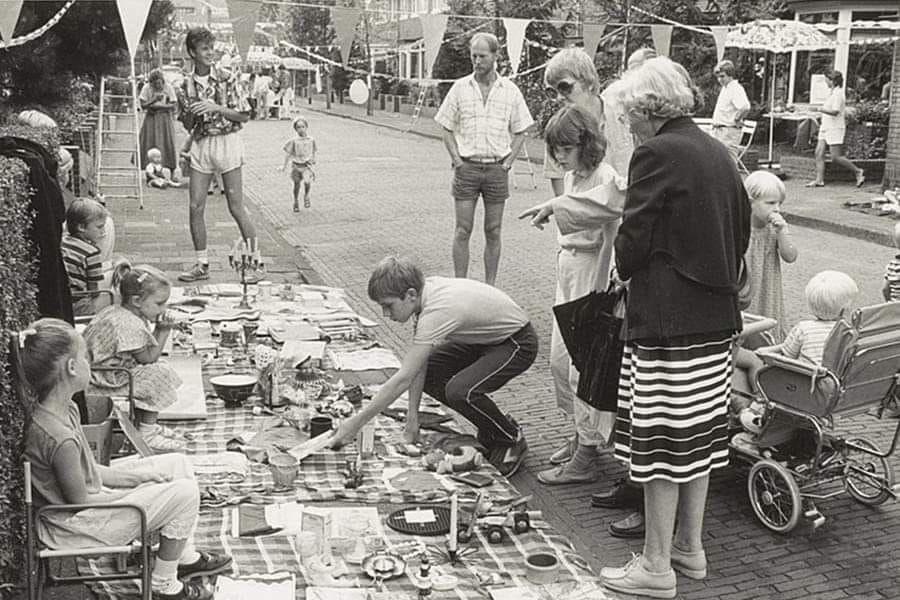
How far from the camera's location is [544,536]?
501cm

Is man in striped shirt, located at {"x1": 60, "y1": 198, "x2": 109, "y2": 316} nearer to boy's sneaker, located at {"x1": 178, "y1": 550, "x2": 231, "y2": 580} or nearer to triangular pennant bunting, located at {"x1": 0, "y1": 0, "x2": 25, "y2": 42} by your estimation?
triangular pennant bunting, located at {"x1": 0, "y1": 0, "x2": 25, "y2": 42}

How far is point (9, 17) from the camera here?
8586 mm

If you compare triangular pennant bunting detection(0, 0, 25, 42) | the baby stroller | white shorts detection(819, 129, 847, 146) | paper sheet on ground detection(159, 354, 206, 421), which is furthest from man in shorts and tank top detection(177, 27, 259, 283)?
white shorts detection(819, 129, 847, 146)

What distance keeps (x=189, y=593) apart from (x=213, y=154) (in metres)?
6.77

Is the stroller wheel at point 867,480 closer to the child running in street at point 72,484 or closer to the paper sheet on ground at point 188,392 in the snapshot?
the child running in street at point 72,484

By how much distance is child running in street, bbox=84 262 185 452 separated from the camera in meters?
5.79

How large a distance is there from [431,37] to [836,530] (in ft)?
28.1

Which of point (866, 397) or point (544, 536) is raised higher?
point (866, 397)

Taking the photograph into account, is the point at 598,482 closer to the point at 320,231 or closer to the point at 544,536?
the point at 544,536

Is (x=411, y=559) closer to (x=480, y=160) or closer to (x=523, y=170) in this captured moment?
(x=480, y=160)

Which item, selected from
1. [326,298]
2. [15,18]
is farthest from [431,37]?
[15,18]

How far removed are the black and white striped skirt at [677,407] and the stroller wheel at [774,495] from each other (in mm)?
717

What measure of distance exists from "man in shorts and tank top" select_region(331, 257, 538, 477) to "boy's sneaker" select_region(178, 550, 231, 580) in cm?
107

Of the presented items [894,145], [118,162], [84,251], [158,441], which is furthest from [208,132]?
[894,145]
